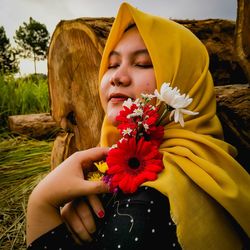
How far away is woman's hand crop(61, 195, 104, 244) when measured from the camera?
1142mm

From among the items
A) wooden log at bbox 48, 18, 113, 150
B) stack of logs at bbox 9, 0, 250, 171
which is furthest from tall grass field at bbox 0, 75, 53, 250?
wooden log at bbox 48, 18, 113, 150

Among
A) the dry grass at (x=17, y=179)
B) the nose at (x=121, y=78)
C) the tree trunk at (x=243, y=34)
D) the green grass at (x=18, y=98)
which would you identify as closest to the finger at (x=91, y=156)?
the nose at (x=121, y=78)

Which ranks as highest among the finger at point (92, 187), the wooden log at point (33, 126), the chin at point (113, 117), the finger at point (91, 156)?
the chin at point (113, 117)

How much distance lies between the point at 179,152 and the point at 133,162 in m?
0.18

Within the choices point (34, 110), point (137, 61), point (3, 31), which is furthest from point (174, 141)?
point (3, 31)

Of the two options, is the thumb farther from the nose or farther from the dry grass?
the dry grass

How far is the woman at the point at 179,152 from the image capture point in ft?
3.34

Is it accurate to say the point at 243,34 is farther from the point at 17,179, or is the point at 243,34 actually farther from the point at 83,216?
the point at 17,179

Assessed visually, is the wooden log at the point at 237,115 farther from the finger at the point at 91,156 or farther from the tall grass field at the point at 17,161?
the tall grass field at the point at 17,161

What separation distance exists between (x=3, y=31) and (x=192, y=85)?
38073 mm

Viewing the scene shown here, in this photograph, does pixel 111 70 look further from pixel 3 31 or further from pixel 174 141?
pixel 3 31

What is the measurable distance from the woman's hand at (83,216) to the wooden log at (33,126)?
125 inches

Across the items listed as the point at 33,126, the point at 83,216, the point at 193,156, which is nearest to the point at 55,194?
the point at 83,216

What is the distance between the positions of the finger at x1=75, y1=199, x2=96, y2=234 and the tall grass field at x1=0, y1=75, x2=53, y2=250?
1.26 metres
